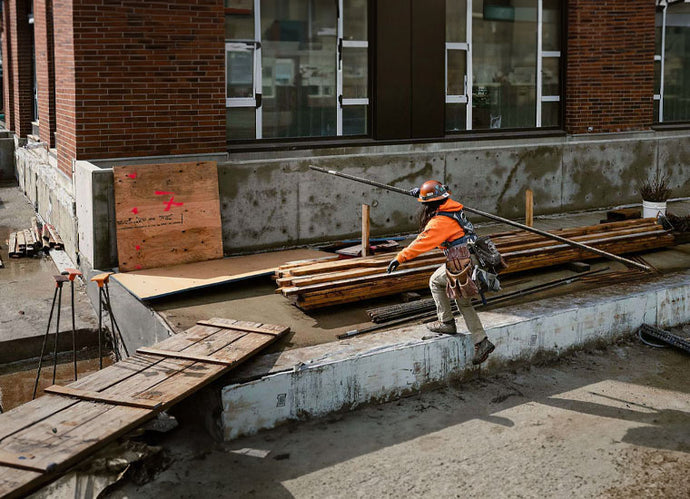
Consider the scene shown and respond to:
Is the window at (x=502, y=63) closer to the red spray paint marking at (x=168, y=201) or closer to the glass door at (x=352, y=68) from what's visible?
the glass door at (x=352, y=68)

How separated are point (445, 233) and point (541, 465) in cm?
244

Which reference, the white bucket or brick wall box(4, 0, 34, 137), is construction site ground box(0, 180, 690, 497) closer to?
the white bucket

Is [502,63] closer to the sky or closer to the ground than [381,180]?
closer to the sky

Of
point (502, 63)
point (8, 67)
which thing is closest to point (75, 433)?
point (502, 63)

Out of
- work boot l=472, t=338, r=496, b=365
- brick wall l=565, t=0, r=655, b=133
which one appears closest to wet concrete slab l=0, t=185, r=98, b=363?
work boot l=472, t=338, r=496, b=365

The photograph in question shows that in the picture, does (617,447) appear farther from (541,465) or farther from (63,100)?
(63,100)

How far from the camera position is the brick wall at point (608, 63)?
48.9 feet

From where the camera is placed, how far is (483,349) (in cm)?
830

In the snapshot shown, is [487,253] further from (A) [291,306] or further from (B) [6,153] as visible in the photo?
(B) [6,153]

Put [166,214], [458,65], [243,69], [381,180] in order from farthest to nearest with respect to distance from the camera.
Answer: [458,65]
[381,180]
[243,69]
[166,214]

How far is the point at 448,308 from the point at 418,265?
181cm

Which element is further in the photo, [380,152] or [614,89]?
[614,89]

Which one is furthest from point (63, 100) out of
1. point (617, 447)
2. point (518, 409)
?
point (617, 447)

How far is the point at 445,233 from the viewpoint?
8039 millimetres
